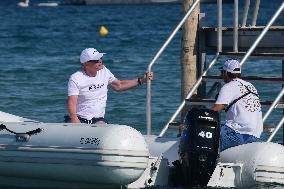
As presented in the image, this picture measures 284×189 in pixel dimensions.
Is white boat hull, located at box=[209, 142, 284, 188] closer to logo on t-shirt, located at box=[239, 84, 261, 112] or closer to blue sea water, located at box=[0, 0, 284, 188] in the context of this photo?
logo on t-shirt, located at box=[239, 84, 261, 112]

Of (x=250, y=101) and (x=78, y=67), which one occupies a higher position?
(x=78, y=67)

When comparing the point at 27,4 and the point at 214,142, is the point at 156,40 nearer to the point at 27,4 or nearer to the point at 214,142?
the point at 214,142

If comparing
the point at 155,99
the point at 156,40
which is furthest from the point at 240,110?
the point at 156,40

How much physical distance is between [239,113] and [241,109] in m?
0.04

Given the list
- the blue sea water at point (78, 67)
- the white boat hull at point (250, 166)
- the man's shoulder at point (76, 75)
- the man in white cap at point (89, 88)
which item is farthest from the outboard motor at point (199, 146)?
the blue sea water at point (78, 67)

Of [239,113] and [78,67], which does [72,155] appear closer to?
[239,113]

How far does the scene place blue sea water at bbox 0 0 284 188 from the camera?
20828 mm

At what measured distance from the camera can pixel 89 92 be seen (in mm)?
11789

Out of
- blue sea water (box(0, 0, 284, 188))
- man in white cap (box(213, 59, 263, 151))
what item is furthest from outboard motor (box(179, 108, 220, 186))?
blue sea water (box(0, 0, 284, 188))

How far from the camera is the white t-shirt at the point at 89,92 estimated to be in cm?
1171

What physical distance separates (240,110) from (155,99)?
11.3 meters

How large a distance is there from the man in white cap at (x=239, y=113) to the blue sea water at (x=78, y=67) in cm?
649

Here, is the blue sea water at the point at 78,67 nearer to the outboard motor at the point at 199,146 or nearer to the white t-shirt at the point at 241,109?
the white t-shirt at the point at 241,109

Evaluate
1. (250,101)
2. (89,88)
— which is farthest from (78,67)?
(250,101)
